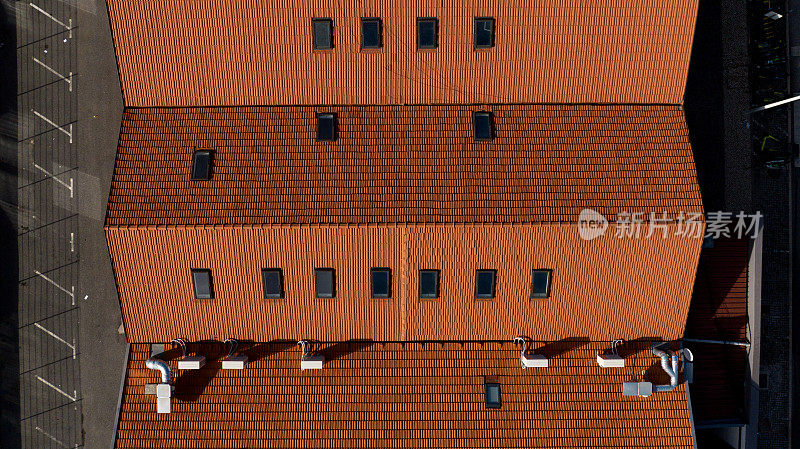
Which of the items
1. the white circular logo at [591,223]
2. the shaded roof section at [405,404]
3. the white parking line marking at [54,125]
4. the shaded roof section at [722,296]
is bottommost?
the shaded roof section at [405,404]

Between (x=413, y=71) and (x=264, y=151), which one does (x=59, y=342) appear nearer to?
(x=264, y=151)

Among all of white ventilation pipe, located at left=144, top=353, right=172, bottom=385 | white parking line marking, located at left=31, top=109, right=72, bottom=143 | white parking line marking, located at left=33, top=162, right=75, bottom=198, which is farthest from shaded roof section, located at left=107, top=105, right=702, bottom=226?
white parking line marking, located at left=33, top=162, right=75, bottom=198

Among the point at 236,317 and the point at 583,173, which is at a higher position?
the point at 583,173

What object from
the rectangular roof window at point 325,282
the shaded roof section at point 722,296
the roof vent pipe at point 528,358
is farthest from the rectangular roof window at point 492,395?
the shaded roof section at point 722,296

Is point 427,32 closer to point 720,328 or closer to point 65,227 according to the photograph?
point 720,328

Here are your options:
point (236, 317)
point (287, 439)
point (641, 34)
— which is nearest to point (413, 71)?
point (641, 34)

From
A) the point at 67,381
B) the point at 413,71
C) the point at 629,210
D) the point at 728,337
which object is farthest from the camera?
the point at 67,381

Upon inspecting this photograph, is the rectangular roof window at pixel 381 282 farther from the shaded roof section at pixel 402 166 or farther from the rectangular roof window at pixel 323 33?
the rectangular roof window at pixel 323 33
